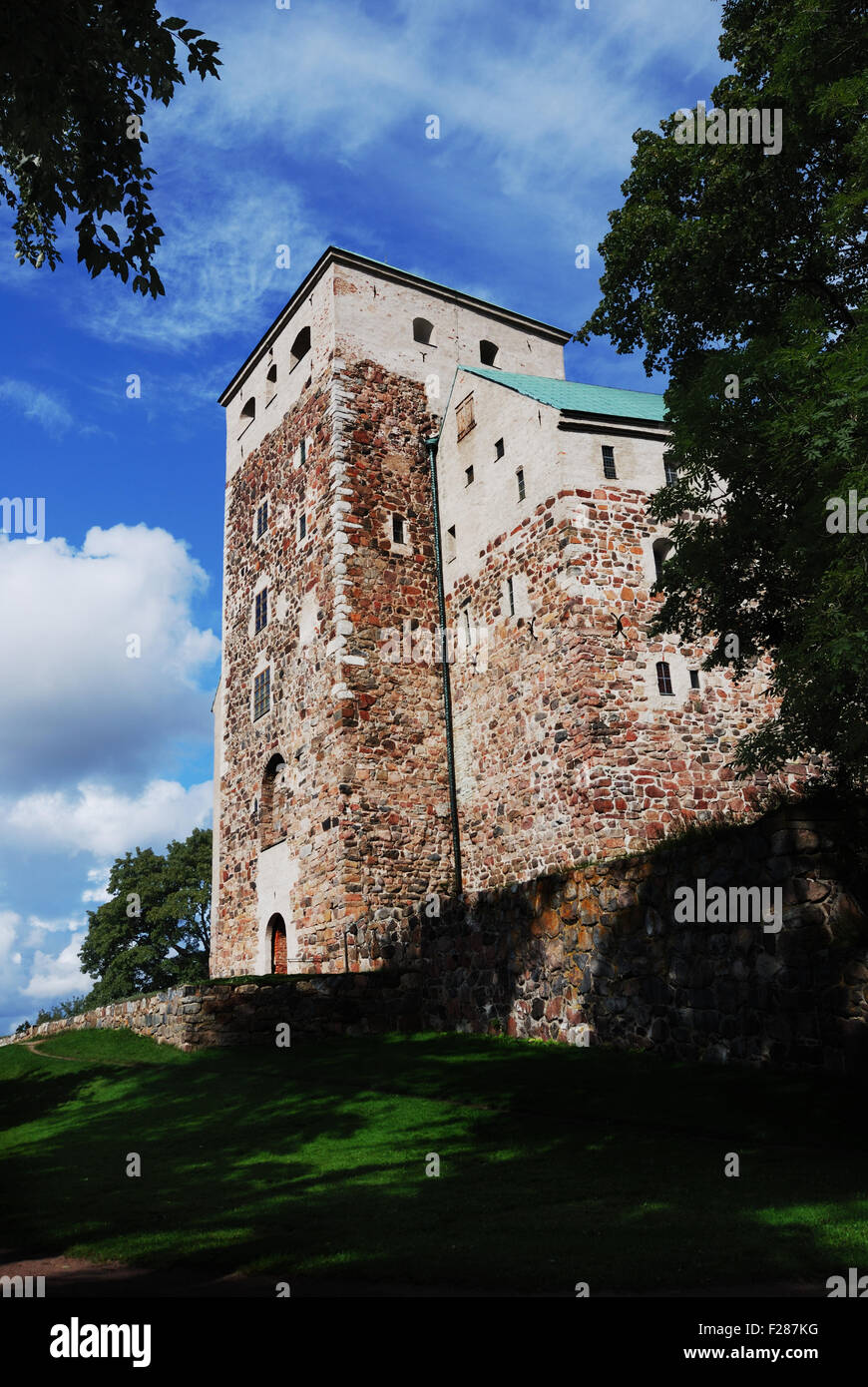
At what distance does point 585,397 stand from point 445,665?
24.7ft

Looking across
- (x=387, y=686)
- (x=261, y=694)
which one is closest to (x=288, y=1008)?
(x=387, y=686)

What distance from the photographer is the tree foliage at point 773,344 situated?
1096cm

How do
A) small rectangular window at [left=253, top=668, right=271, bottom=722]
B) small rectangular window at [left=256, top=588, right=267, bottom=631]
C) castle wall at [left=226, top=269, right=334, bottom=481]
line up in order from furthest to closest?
small rectangular window at [left=256, top=588, right=267, bottom=631]
small rectangular window at [left=253, top=668, right=271, bottom=722]
castle wall at [left=226, top=269, right=334, bottom=481]

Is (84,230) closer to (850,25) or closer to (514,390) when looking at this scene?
(850,25)

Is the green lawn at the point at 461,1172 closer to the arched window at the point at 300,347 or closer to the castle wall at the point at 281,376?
the castle wall at the point at 281,376

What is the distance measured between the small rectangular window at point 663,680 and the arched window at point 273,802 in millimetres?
10909

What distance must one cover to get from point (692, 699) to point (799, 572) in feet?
27.8

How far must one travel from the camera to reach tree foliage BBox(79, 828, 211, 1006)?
52062mm

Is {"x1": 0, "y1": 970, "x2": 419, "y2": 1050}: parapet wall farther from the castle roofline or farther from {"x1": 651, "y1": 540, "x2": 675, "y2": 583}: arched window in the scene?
the castle roofline

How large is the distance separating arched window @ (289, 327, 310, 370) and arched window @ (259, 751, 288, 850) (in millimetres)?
12100
